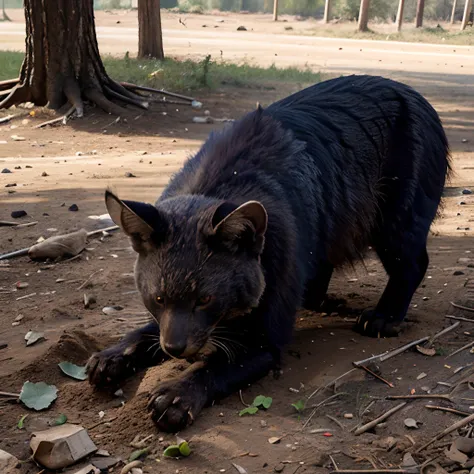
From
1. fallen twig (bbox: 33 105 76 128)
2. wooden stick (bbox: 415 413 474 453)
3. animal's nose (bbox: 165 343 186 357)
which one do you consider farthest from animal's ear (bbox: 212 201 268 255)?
fallen twig (bbox: 33 105 76 128)

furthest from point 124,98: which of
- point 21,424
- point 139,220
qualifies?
point 21,424

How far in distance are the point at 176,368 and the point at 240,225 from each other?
1.04 metres

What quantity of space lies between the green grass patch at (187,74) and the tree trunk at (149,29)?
0.39 meters

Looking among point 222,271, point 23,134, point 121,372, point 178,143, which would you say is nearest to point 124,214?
point 222,271

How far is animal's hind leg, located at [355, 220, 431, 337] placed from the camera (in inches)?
197

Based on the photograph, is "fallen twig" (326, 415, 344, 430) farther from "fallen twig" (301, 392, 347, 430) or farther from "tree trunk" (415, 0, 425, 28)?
"tree trunk" (415, 0, 425, 28)

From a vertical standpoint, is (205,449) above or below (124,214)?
below

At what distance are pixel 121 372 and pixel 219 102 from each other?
10347mm

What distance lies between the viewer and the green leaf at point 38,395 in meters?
3.92

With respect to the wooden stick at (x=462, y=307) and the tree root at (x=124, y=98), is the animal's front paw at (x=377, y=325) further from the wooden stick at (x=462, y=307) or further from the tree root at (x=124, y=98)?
the tree root at (x=124, y=98)

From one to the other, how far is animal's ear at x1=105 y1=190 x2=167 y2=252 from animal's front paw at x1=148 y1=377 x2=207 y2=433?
2.35 feet

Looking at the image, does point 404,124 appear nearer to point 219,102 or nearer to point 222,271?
point 222,271

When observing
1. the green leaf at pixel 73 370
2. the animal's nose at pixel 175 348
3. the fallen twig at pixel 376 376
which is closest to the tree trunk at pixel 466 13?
the fallen twig at pixel 376 376

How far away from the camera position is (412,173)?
5.02 metres
